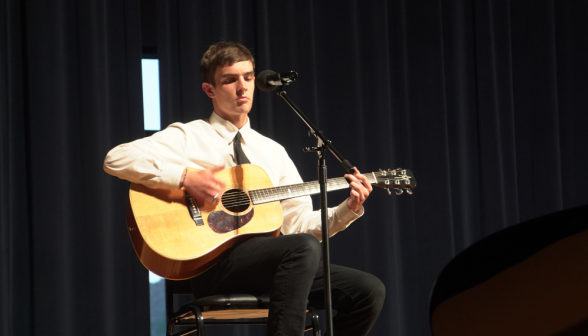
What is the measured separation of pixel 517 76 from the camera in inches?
168

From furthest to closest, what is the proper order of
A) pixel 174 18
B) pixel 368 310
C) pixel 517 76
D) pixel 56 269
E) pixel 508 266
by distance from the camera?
pixel 517 76
pixel 174 18
pixel 56 269
pixel 368 310
pixel 508 266

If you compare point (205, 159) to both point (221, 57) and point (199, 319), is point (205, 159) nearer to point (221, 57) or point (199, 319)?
point (221, 57)

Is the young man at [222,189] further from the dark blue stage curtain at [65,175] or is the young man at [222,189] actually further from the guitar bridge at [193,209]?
the dark blue stage curtain at [65,175]

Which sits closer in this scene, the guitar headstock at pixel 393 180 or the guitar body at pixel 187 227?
the guitar body at pixel 187 227

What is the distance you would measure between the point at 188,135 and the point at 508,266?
2.01 meters

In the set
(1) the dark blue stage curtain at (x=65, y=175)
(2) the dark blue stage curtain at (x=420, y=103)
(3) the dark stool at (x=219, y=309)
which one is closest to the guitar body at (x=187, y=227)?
(3) the dark stool at (x=219, y=309)

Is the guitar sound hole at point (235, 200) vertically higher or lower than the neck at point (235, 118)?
lower

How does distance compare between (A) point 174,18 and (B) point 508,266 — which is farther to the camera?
(A) point 174,18

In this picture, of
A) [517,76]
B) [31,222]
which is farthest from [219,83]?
[517,76]

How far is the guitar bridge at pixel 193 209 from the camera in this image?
6.79 feet

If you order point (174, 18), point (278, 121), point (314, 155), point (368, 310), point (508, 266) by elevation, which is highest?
point (174, 18)

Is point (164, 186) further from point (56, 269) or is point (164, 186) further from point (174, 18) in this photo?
point (174, 18)

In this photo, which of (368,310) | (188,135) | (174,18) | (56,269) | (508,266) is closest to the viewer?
(508,266)

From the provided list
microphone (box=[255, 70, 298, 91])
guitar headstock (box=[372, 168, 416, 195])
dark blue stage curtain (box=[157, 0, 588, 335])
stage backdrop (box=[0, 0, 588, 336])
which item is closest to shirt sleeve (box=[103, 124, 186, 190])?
microphone (box=[255, 70, 298, 91])
